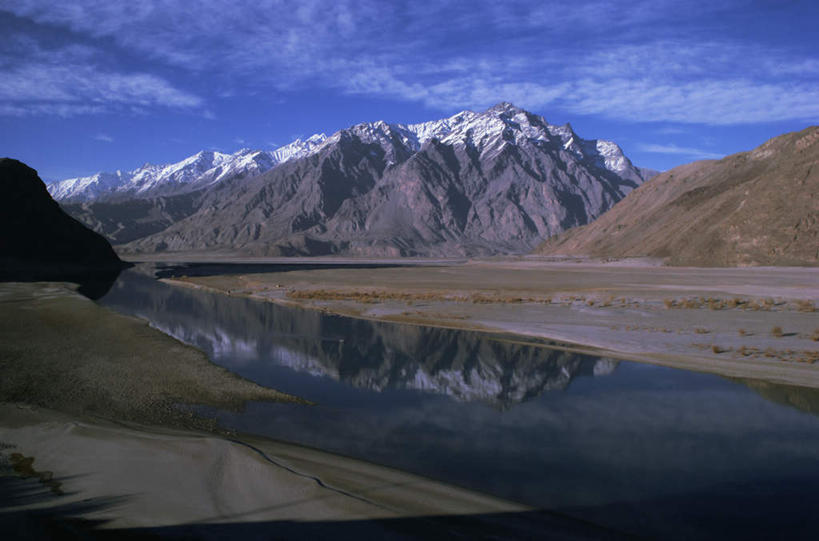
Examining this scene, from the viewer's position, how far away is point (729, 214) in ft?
273

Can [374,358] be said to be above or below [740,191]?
below

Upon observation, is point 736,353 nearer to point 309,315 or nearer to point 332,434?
point 332,434

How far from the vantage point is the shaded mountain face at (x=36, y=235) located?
3056 inches

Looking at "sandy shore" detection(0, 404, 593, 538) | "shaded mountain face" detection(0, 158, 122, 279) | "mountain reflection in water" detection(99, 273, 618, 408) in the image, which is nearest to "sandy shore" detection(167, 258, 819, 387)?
"mountain reflection in water" detection(99, 273, 618, 408)

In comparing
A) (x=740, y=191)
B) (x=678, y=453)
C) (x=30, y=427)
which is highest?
(x=740, y=191)

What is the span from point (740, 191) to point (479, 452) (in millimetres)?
96721

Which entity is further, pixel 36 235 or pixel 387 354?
pixel 36 235

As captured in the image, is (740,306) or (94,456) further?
(740,306)

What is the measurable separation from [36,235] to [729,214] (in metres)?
111

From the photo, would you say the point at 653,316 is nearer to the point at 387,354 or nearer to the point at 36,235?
the point at 387,354

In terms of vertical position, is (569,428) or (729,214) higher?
(729,214)

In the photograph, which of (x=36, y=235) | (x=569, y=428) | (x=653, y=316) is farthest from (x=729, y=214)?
(x=36, y=235)

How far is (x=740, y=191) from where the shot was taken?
8900cm

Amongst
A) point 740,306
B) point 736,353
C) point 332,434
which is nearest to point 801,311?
point 740,306
